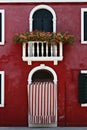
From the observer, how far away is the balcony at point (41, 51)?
859 inches

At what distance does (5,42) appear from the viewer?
22.5 m

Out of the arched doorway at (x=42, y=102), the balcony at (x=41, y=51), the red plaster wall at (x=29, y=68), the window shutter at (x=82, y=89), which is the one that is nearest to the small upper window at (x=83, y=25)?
the red plaster wall at (x=29, y=68)

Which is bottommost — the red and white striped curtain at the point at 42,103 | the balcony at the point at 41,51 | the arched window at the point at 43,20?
the red and white striped curtain at the point at 42,103

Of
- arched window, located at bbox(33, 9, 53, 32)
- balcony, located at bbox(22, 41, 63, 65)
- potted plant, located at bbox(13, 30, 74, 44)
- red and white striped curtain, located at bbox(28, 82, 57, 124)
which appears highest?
arched window, located at bbox(33, 9, 53, 32)

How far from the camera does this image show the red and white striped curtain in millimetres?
22078

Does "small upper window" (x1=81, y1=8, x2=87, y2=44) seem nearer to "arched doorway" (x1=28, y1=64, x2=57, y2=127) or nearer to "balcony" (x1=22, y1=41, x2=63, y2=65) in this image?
"balcony" (x1=22, y1=41, x2=63, y2=65)

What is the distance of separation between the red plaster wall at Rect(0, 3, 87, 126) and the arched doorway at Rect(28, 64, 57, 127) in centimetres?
24

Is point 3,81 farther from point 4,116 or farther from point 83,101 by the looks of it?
point 83,101

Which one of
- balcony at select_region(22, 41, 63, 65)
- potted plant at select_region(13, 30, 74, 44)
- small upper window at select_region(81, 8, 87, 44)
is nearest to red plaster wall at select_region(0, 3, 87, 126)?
small upper window at select_region(81, 8, 87, 44)

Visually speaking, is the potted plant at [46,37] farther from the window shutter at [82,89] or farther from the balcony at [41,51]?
the window shutter at [82,89]

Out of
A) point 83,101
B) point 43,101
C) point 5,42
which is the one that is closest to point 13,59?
point 5,42

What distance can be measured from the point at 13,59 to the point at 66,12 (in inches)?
136

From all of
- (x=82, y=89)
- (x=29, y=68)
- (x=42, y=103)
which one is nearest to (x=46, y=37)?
(x=29, y=68)

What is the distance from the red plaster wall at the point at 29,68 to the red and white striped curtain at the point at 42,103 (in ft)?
0.97
